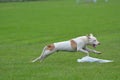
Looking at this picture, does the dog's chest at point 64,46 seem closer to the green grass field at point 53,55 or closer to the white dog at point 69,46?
the white dog at point 69,46

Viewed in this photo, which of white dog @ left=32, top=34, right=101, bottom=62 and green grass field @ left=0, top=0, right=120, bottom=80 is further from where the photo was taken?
white dog @ left=32, top=34, right=101, bottom=62

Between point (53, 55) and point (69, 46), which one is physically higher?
point (69, 46)

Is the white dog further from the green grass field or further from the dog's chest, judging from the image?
the green grass field

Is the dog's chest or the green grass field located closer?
the green grass field

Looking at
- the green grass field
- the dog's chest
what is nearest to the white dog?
the dog's chest

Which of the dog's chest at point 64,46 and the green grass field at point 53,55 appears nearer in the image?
the green grass field at point 53,55

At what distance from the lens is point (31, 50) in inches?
808

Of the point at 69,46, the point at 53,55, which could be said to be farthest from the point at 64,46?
the point at 53,55

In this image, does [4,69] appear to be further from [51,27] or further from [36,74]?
[51,27]

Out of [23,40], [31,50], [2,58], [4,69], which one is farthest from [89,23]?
[4,69]

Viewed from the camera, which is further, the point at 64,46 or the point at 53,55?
the point at 53,55

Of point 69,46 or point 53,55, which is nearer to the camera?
point 69,46

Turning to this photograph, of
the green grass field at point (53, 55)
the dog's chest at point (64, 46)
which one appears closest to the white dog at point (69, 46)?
the dog's chest at point (64, 46)

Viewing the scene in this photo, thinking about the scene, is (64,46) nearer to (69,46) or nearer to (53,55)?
(69,46)
